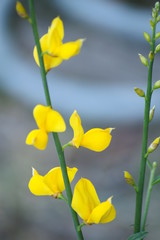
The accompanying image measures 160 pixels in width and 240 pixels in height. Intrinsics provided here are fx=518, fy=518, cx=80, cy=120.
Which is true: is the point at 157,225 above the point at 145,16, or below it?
below

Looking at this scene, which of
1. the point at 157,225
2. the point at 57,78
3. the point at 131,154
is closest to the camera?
the point at 157,225

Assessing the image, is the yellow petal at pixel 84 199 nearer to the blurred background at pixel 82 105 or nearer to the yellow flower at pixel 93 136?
the yellow flower at pixel 93 136

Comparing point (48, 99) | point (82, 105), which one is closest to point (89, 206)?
point (48, 99)

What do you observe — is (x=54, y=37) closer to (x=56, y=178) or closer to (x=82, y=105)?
(x=56, y=178)

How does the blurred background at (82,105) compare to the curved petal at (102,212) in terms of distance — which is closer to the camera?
the curved petal at (102,212)

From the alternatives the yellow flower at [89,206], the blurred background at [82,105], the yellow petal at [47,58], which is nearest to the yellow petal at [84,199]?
the yellow flower at [89,206]

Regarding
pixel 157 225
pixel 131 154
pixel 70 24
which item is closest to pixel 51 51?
pixel 157 225

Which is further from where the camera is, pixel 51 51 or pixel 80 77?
pixel 80 77

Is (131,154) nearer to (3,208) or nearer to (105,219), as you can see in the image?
(3,208)
